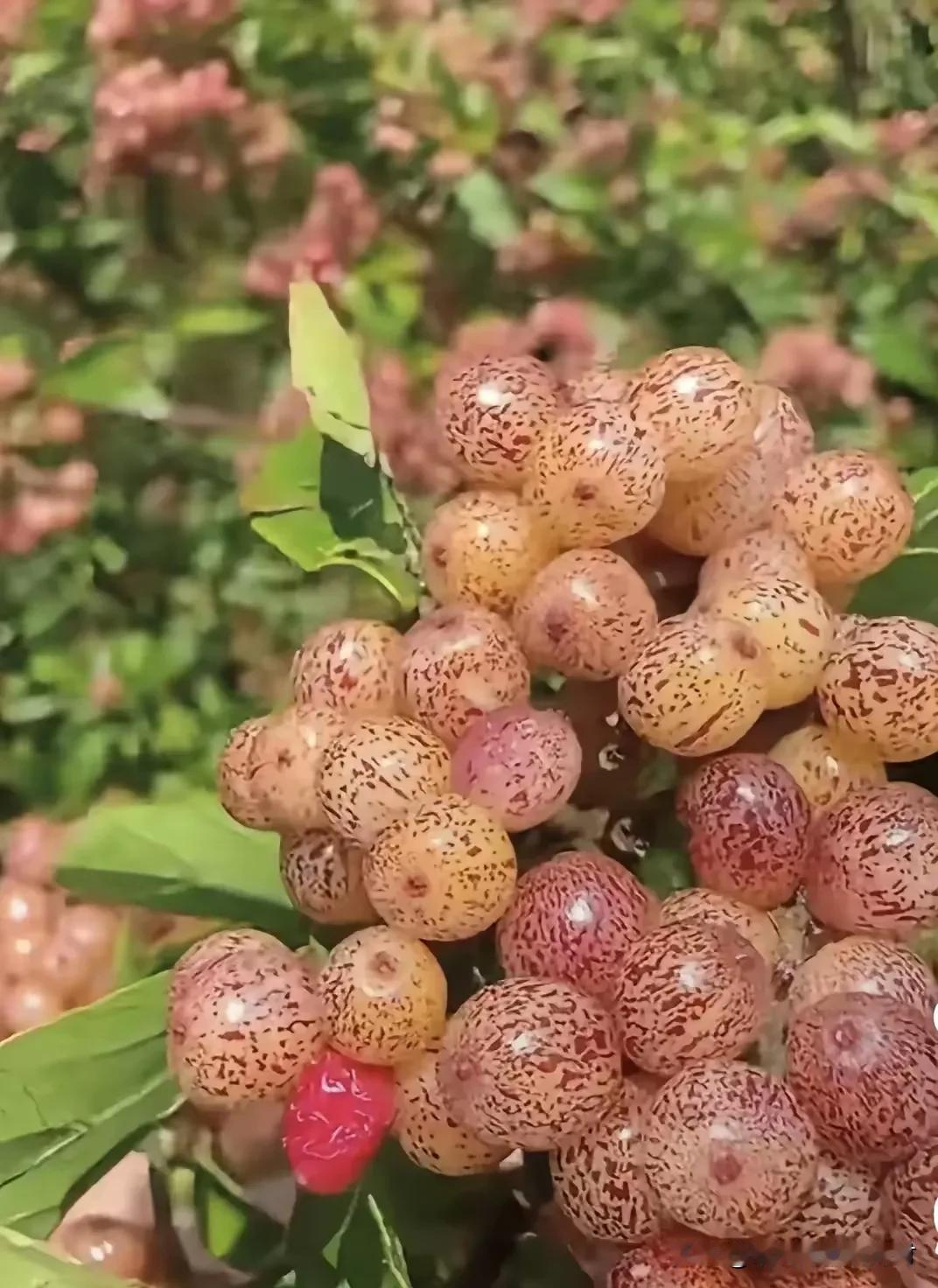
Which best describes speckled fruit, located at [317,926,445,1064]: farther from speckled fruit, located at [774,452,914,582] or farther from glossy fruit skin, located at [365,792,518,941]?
speckled fruit, located at [774,452,914,582]

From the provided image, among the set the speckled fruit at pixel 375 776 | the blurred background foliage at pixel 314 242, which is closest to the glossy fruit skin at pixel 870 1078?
the speckled fruit at pixel 375 776

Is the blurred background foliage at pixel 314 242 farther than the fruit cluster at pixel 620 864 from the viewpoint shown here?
Yes

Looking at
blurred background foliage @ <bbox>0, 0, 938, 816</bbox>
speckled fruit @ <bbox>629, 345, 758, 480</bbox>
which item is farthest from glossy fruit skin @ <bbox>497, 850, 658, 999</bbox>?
blurred background foliage @ <bbox>0, 0, 938, 816</bbox>

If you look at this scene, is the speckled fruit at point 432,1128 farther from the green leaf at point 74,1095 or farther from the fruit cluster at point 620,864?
the green leaf at point 74,1095

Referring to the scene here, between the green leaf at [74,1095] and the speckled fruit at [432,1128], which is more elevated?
the speckled fruit at [432,1128]

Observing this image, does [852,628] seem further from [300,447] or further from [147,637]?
[147,637]

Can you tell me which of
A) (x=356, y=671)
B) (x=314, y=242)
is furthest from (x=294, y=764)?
(x=314, y=242)

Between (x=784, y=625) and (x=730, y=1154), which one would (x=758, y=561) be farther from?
(x=730, y=1154)
